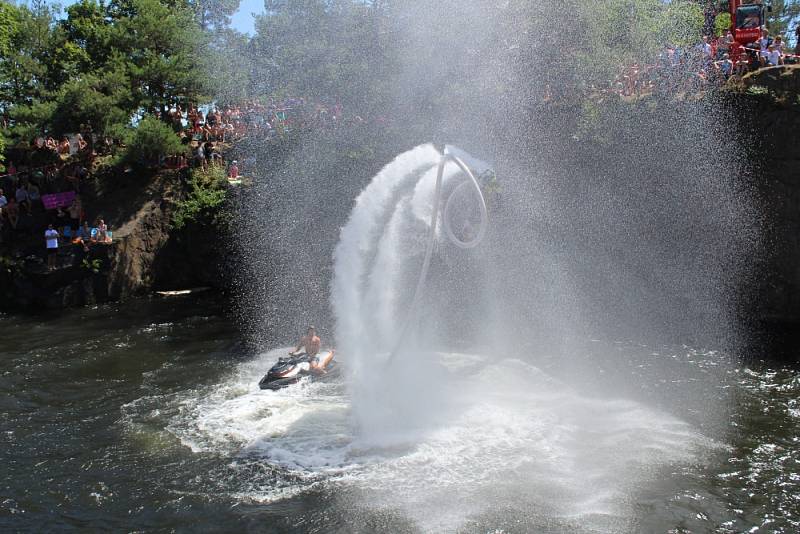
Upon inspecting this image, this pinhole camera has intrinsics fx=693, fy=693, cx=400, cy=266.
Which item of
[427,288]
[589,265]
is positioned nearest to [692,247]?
[589,265]

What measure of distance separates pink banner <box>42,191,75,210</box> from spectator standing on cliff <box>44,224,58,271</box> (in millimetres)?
1718

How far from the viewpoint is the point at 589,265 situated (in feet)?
68.0

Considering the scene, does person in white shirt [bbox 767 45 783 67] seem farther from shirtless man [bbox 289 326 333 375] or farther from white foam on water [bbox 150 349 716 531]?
shirtless man [bbox 289 326 333 375]

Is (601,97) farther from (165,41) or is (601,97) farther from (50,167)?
(50,167)

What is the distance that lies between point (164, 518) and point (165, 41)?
83.9 feet

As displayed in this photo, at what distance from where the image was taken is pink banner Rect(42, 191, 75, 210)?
27.2 meters

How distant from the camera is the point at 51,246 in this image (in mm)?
25531

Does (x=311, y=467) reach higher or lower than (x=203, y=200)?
lower

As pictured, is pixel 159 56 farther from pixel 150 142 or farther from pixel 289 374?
pixel 289 374

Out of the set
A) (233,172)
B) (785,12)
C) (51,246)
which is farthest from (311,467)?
(785,12)

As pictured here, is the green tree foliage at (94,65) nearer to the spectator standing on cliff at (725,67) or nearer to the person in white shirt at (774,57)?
the spectator standing on cliff at (725,67)

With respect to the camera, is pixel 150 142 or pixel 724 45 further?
pixel 150 142

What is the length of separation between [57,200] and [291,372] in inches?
661

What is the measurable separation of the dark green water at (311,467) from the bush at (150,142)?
1225cm
